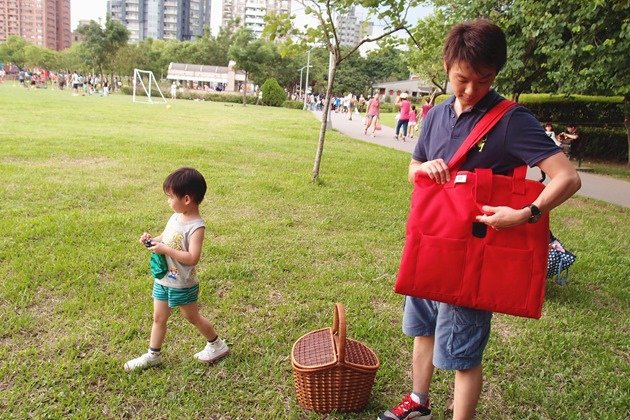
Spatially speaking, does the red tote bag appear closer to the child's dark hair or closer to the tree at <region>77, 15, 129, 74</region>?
the child's dark hair

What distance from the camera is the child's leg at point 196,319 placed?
2.70 metres

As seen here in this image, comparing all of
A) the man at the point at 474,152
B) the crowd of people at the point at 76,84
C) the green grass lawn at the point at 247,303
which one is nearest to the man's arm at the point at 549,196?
the man at the point at 474,152

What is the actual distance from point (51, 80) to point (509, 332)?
65292mm

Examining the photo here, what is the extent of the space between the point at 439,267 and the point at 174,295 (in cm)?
145

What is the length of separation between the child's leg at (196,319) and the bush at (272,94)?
36.3 metres

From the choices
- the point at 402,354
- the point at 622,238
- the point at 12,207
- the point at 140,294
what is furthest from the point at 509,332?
the point at 12,207

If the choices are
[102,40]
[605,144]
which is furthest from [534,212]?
[102,40]

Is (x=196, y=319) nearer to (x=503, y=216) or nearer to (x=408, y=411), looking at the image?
(x=408, y=411)

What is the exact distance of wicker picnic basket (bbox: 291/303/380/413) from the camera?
2.36 metres

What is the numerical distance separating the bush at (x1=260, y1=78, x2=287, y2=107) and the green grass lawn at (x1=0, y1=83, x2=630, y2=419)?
1243 inches

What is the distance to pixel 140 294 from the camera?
3561mm

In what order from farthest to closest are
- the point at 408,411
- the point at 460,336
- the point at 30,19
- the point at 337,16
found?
the point at 30,19 → the point at 337,16 → the point at 408,411 → the point at 460,336

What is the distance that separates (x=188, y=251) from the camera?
258 cm

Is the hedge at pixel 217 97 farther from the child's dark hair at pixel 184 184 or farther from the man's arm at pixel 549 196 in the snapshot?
the man's arm at pixel 549 196
